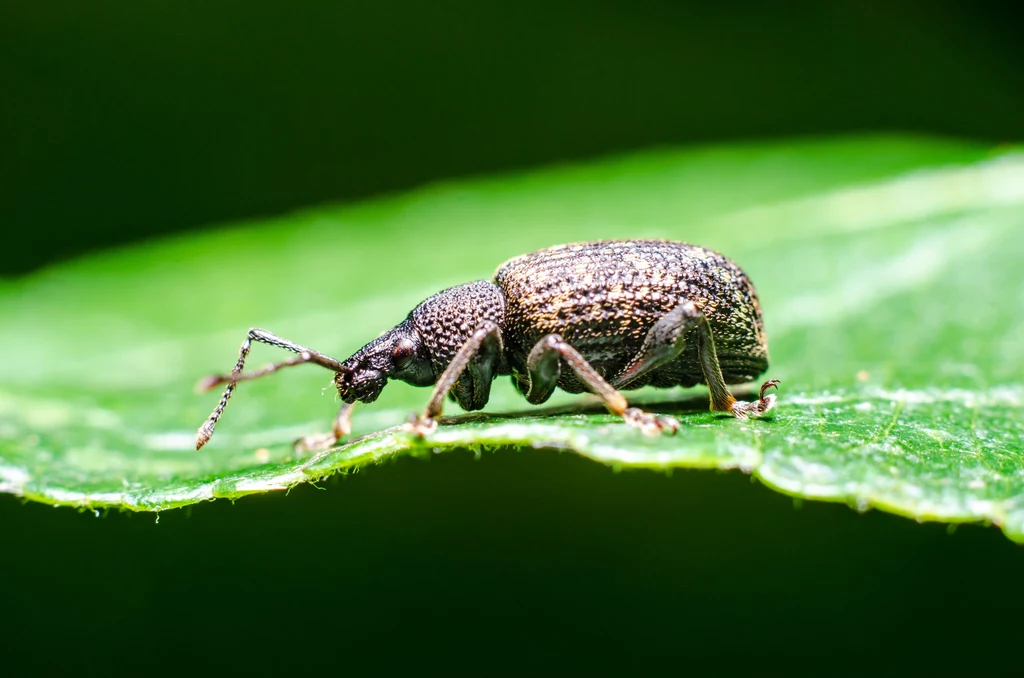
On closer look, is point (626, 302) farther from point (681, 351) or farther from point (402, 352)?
point (402, 352)

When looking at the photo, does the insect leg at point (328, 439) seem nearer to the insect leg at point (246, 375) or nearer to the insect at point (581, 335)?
the insect at point (581, 335)

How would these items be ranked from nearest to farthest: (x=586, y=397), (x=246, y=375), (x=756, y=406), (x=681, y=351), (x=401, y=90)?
(x=246, y=375) → (x=756, y=406) → (x=681, y=351) → (x=586, y=397) → (x=401, y=90)

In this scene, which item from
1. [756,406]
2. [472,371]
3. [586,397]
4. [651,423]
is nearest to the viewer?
[651,423]

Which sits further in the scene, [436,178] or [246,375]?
[436,178]

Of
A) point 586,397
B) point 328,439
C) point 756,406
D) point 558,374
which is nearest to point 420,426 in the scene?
point 558,374

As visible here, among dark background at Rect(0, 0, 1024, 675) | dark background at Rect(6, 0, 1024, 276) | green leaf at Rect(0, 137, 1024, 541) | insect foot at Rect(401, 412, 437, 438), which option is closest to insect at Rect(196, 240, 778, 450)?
green leaf at Rect(0, 137, 1024, 541)
